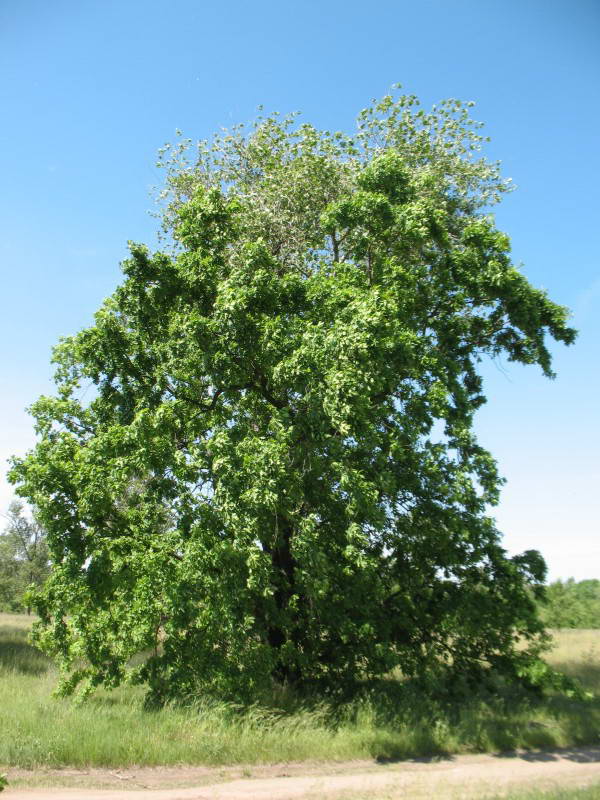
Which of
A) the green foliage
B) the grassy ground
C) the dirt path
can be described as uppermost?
the green foliage

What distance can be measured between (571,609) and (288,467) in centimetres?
3219

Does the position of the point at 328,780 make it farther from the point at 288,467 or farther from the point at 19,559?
the point at 19,559

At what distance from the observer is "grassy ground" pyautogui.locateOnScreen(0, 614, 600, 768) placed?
28.6ft

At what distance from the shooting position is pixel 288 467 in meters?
10.8

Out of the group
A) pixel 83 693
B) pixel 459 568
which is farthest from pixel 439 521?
pixel 83 693

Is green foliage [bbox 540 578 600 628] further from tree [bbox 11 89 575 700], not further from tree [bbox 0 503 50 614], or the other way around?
tree [bbox 0 503 50 614]

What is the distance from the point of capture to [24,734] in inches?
351

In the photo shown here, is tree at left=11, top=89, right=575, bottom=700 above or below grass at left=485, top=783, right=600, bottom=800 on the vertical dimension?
above

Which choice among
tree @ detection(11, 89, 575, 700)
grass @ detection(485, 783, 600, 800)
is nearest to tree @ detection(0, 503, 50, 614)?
tree @ detection(11, 89, 575, 700)

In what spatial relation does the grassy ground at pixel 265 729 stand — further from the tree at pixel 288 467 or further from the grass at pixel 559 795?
the grass at pixel 559 795

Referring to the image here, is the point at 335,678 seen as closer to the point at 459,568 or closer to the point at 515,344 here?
the point at 459,568

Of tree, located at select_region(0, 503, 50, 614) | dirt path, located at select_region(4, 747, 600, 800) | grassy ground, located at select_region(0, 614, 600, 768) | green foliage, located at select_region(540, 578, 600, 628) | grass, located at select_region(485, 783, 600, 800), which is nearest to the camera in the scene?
grass, located at select_region(485, 783, 600, 800)

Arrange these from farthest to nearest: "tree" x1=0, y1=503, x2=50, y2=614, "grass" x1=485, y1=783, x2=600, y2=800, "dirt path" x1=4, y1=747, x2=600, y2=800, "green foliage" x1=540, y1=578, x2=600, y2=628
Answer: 1. "tree" x1=0, y1=503, x2=50, y2=614
2. "green foliage" x1=540, y1=578, x2=600, y2=628
3. "dirt path" x1=4, y1=747, x2=600, y2=800
4. "grass" x1=485, y1=783, x2=600, y2=800

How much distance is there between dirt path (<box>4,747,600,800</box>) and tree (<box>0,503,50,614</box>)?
3627 centimetres
